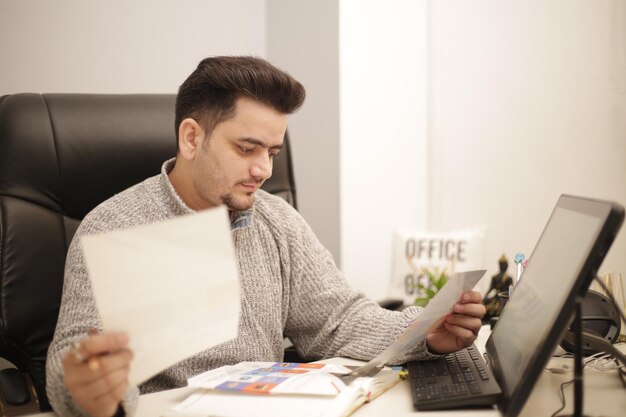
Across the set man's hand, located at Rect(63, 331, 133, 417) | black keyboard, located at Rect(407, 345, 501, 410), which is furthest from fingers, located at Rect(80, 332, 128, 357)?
black keyboard, located at Rect(407, 345, 501, 410)

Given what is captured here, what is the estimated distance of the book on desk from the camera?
85 cm

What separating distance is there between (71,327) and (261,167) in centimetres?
48

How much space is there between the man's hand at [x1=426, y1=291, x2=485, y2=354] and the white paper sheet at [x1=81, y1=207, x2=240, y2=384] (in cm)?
51

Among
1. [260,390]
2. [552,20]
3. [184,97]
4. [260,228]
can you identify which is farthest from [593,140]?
[260,390]

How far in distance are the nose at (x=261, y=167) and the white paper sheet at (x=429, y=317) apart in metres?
0.45

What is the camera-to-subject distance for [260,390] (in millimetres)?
900

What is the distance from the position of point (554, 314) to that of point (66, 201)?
3.52 feet

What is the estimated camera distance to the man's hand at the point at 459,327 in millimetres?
1099

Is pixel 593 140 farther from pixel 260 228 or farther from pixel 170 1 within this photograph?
pixel 170 1

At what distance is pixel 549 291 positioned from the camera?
852 mm

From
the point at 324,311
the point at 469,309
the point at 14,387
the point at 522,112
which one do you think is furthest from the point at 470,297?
the point at 522,112

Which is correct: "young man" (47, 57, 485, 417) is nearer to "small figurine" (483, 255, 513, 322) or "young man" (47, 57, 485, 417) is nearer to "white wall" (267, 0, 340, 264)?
"small figurine" (483, 255, 513, 322)

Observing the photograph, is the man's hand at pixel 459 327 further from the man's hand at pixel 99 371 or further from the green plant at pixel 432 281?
the green plant at pixel 432 281

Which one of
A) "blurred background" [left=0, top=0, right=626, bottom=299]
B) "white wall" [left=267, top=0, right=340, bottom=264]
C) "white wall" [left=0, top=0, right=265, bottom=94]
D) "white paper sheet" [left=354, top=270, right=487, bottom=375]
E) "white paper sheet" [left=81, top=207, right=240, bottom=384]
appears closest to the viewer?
"white paper sheet" [left=81, top=207, right=240, bottom=384]
